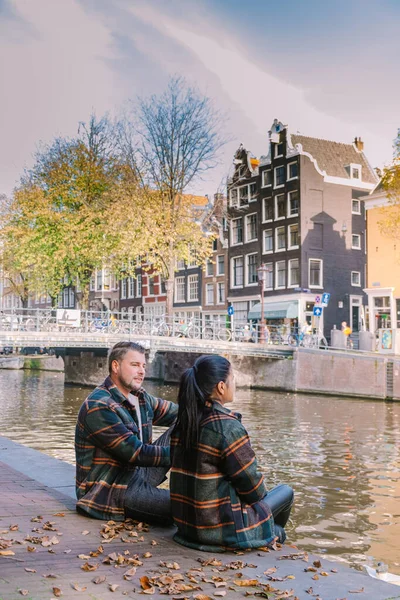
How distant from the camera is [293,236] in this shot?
39.8 m

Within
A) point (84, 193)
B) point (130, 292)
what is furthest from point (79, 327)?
point (130, 292)

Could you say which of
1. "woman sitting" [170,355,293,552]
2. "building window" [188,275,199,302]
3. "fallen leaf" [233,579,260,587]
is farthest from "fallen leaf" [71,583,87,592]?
"building window" [188,275,199,302]

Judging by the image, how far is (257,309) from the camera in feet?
137

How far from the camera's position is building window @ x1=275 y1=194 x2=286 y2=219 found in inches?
1603

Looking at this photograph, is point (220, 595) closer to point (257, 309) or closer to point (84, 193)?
point (84, 193)

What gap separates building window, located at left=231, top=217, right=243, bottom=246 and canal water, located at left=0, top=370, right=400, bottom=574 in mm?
17204

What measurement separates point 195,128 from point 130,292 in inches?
1063

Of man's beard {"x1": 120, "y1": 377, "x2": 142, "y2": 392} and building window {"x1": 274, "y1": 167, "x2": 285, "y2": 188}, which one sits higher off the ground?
building window {"x1": 274, "y1": 167, "x2": 285, "y2": 188}

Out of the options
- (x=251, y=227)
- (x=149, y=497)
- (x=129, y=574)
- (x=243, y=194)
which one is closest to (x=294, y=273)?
(x=251, y=227)

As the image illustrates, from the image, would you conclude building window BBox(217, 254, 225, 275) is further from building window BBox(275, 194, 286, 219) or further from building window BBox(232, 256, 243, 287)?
building window BBox(275, 194, 286, 219)

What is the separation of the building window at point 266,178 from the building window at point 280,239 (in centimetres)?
283

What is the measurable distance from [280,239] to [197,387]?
3674cm

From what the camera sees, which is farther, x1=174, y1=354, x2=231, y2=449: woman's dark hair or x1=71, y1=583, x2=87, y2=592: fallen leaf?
x1=174, y1=354, x2=231, y2=449: woman's dark hair

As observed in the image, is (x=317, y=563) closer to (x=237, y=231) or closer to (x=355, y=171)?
(x=355, y=171)
